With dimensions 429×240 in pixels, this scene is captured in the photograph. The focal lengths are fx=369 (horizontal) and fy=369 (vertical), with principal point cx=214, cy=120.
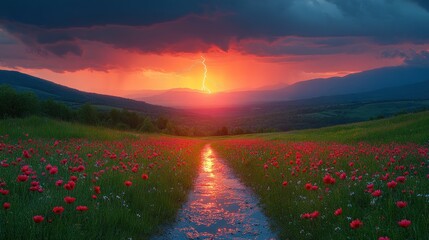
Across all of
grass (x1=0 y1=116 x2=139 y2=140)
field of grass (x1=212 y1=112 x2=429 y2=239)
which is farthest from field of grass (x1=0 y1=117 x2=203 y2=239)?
grass (x1=0 y1=116 x2=139 y2=140)

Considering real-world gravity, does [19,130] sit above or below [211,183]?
above

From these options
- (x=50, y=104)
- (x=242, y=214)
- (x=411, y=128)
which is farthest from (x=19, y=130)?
(x=50, y=104)

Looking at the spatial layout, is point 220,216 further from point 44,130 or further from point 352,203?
point 44,130

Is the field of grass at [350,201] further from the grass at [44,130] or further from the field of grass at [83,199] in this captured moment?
the grass at [44,130]

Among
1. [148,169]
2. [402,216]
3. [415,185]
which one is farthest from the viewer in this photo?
[148,169]

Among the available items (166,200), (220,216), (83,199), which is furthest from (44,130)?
(83,199)

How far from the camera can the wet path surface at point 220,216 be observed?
29.7ft

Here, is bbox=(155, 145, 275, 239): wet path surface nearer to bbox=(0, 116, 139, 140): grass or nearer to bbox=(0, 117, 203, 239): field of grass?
bbox=(0, 117, 203, 239): field of grass

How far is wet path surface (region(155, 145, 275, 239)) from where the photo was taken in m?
9.06

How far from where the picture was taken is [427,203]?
267 inches

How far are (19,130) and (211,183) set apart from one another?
13.5 metres

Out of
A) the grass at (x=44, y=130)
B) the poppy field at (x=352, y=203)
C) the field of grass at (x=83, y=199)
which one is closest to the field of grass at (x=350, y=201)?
the poppy field at (x=352, y=203)

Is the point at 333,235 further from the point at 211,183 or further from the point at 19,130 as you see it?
the point at 19,130

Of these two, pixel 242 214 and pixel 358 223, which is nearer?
pixel 358 223
